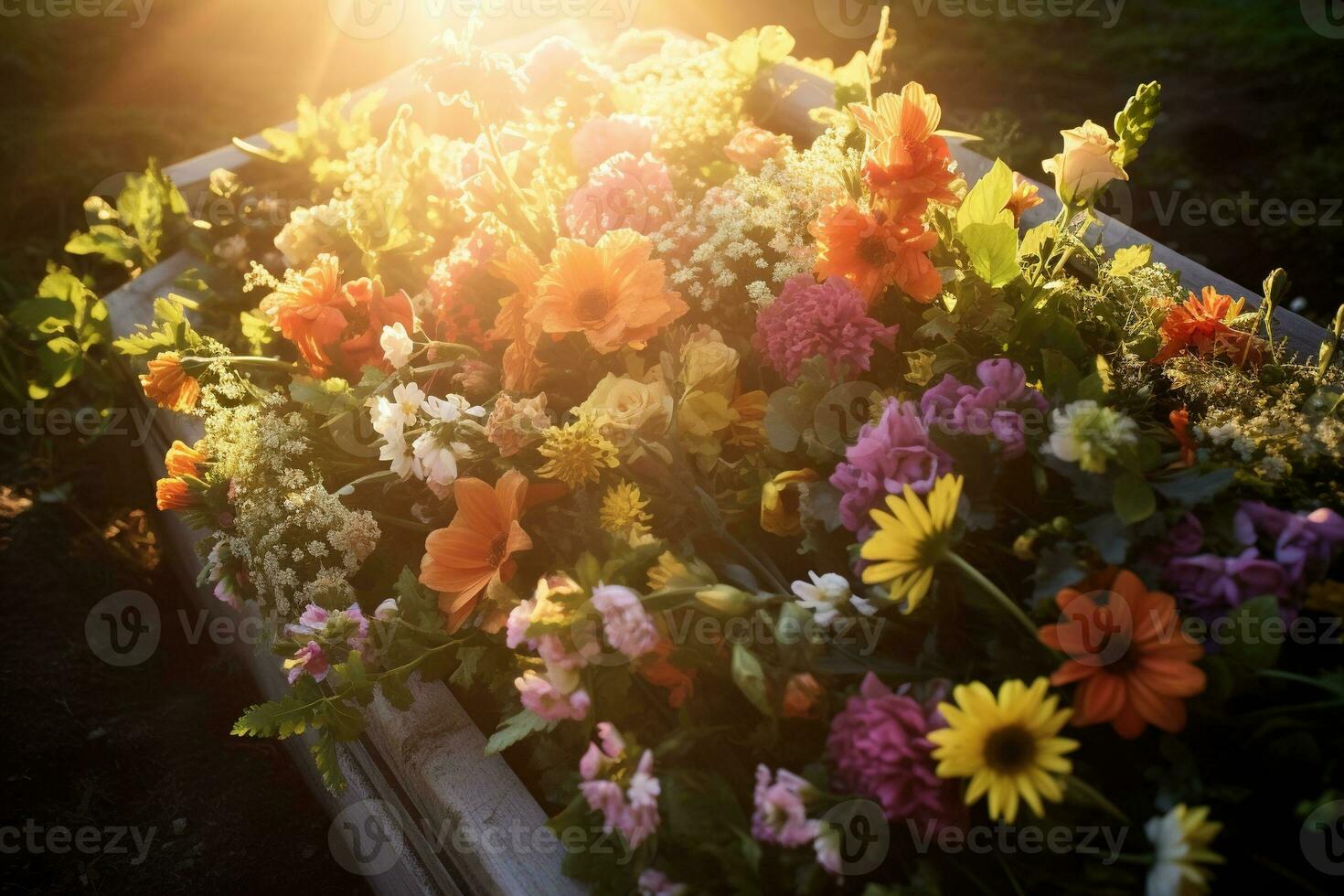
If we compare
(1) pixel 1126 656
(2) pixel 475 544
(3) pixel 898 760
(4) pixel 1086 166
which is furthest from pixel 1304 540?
(2) pixel 475 544

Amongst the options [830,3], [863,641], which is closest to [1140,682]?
[863,641]

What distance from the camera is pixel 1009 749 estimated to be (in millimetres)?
845

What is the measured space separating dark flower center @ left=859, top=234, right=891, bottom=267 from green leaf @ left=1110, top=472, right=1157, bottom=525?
0.47 metres

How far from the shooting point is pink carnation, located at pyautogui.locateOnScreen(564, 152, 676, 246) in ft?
5.08

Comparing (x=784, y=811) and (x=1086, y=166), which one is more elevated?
(x=1086, y=166)

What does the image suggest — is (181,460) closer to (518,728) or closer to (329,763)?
(329,763)

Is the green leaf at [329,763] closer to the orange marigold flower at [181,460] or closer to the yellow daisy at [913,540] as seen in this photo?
the orange marigold flower at [181,460]

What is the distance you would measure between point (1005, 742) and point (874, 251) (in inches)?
27.4

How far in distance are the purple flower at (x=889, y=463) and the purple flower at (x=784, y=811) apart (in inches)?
11.1

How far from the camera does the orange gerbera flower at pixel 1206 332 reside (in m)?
1.29

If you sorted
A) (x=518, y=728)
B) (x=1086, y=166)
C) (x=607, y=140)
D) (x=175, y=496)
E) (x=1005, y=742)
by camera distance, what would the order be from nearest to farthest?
(x=1005, y=742) → (x=518, y=728) → (x=1086, y=166) → (x=175, y=496) → (x=607, y=140)

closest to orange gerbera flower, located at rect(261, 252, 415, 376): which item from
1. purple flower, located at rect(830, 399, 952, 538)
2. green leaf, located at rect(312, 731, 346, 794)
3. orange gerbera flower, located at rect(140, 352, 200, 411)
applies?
orange gerbera flower, located at rect(140, 352, 200, 411)

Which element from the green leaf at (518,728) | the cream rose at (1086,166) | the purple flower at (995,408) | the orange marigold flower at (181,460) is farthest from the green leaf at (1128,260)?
the orange marigold flower at (181,460)

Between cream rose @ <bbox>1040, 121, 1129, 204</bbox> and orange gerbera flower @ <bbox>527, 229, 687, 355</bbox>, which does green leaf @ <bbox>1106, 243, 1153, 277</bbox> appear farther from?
orange gerbera flower @ <bbox>527, 229, 687, 355</bbox>
